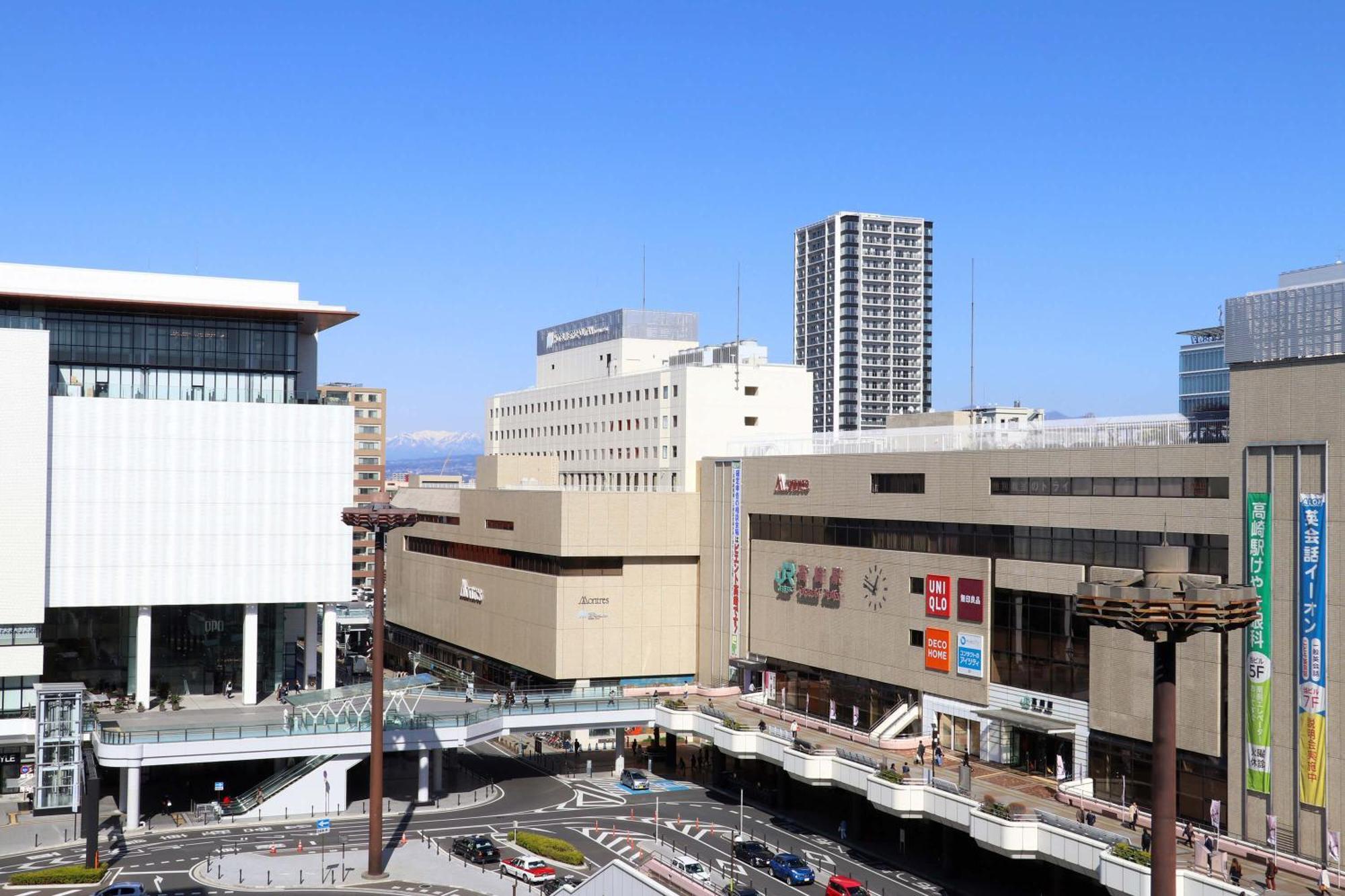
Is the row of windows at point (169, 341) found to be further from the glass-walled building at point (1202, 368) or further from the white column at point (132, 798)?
the glass-walled building at point (1202, 368)

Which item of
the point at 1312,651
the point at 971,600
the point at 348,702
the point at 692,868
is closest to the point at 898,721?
the point at 971,600

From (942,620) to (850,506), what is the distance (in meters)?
10.5

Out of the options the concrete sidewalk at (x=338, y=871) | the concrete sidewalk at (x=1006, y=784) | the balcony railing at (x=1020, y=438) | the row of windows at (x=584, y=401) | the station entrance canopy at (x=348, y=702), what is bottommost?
the concrete sidewalk at (x=338, y=871)

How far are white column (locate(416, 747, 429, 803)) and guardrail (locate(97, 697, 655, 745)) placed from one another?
4.85 feet

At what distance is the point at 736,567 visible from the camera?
91.6 metres

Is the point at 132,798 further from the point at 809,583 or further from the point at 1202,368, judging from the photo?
the point at 1202,368

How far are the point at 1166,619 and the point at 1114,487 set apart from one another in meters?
29.6

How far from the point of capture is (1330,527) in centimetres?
5169

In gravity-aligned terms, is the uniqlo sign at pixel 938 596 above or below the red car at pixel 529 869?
above

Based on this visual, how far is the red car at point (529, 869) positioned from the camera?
60.2 m

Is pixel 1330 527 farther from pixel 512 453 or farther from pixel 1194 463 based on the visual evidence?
pixel 512 453

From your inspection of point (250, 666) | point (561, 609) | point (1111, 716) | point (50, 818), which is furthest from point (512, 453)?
Result: point (1111, 716)

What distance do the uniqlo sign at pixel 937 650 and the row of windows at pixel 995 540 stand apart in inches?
171

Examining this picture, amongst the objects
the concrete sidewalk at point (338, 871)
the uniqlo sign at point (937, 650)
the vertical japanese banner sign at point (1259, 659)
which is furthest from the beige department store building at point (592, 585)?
the vertical japanese banner sign at point (1259, 659)
